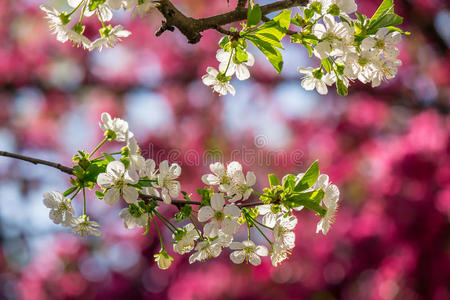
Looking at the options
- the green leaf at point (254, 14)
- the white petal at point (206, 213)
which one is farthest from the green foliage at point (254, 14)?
the white petal at point (206, 213)

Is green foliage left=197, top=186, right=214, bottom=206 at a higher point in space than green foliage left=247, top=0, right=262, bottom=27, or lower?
lower

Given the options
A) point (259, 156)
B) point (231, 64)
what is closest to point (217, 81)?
point (231, 64)

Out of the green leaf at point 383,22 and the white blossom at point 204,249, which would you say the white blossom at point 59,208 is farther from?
the green leaf at point 383,22

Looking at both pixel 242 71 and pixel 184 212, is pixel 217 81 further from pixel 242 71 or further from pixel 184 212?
pixel 184 212

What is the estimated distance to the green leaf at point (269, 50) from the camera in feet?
2.77

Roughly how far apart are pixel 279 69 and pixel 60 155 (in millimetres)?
4062

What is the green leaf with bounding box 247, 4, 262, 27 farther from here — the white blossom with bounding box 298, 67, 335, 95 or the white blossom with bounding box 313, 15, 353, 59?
the white blossom with bounding box 298, 67, 335, 95

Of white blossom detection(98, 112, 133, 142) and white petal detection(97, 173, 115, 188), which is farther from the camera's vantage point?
white blossom detection(98, 112, 133, 142)

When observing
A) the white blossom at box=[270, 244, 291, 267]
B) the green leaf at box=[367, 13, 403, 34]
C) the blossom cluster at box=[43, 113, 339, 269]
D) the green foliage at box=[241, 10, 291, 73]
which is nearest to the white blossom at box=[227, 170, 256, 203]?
the blossom cluster at box=[43, 113, 339, 269]

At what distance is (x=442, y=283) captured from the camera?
7.68 ft

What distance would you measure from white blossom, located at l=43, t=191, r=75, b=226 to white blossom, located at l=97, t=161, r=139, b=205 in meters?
0.13

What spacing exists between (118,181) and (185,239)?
0.60 ft

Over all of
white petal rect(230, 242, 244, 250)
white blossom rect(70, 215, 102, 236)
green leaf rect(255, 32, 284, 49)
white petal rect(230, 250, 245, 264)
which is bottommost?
white petal rect(230, 250, 245, 264)

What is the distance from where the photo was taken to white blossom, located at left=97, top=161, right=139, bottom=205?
2.61 ft
